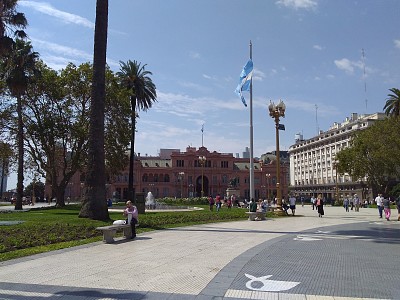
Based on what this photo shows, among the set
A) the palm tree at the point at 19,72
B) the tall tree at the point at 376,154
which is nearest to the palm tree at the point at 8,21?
the palm tree at the point at 19,72

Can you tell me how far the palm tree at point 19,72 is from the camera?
1325 inches

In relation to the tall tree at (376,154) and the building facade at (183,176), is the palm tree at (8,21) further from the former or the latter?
the building facade at (183,176)

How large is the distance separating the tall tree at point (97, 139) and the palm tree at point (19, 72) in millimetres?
16379

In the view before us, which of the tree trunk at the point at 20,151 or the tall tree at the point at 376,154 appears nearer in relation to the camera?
the tree trunk at the point at 20,151

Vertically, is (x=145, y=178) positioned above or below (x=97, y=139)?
above

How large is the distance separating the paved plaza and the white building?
273 ft

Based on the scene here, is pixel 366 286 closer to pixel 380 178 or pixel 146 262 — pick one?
pixel 146 262

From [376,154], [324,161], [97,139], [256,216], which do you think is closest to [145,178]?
[324,161]

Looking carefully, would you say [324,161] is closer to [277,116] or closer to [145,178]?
[145,178]

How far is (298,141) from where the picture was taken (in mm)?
148125

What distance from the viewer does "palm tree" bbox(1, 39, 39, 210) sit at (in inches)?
1325

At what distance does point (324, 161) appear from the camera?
11919cm

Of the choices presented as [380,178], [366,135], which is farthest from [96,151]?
[380,178]

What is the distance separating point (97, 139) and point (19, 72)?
18.7 m
